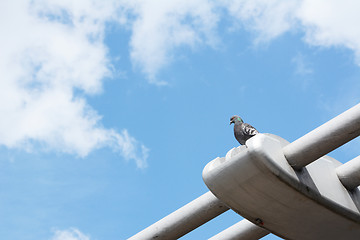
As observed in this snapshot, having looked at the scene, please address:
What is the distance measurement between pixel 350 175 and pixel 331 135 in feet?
6.70

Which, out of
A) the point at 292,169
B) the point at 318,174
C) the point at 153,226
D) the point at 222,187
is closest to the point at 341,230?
the point at 318,174

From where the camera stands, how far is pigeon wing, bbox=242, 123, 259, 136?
10.1 m

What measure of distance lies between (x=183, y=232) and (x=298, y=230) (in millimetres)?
2235

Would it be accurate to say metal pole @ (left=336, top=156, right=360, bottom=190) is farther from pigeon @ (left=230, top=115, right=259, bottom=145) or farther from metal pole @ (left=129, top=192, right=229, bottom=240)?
metal pole @ (left=129, top=192, right=229, bottom=240)

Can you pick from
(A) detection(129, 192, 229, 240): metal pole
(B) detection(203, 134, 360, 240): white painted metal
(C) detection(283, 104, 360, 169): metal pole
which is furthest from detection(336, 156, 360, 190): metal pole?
(A) detection(129, 192, 229, 240): metal pole

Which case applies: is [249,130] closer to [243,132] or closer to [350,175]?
[243,132]

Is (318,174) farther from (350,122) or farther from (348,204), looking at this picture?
(350,122)

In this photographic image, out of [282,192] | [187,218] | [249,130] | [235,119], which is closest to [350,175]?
[282,192]

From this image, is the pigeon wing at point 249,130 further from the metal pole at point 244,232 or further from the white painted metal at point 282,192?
the metal pole at point 244,232

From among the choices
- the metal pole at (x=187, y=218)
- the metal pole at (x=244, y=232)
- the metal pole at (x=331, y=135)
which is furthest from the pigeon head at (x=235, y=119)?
the metal pole at (x=331, y=135)

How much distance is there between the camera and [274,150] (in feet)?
28.9

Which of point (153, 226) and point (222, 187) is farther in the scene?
point (153, 226)

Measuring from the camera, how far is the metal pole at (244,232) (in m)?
11.3

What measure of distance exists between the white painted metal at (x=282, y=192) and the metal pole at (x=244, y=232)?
121cm
